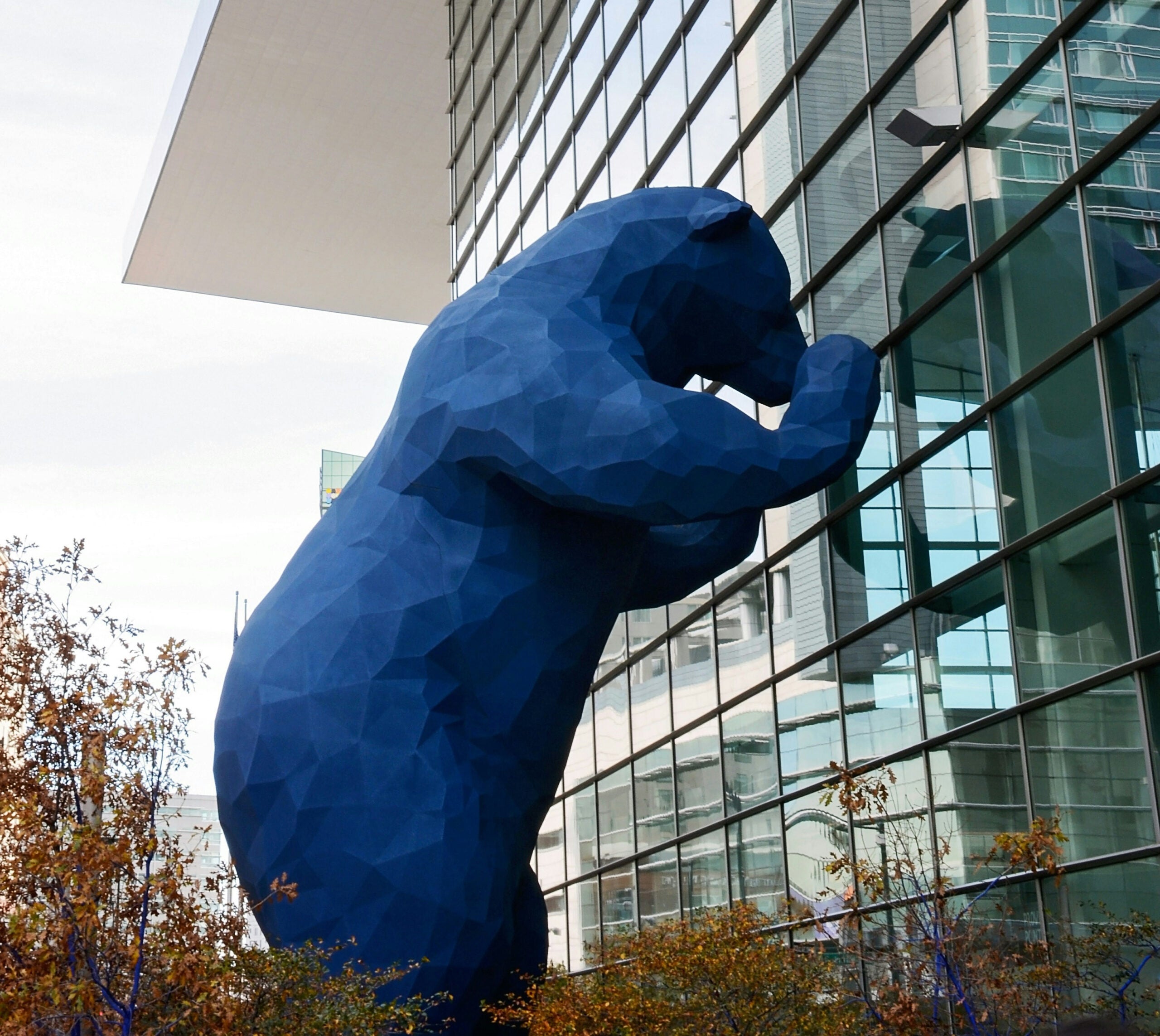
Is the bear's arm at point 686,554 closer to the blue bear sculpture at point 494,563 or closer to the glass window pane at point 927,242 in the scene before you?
the blue bear sculpture at point 494,563

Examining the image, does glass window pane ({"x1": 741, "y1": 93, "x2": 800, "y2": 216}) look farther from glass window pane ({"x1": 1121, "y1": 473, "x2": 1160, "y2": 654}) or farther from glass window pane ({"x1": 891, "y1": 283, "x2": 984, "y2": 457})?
glass window pane ({"x1": 1121, "y1": 473, "x2": 1160, "y2": 654})

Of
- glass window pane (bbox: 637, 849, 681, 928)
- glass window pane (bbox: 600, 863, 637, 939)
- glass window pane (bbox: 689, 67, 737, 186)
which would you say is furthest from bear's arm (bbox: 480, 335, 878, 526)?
glass window pane (bbox: 600, 863, 637, 939)

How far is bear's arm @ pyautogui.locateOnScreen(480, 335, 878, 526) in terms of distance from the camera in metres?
6.95

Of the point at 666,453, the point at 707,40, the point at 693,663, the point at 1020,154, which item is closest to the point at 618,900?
the point at 693,663

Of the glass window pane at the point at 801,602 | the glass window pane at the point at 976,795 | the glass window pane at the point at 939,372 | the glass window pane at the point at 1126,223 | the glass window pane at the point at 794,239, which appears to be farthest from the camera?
the glass window pane at the point at 794,239

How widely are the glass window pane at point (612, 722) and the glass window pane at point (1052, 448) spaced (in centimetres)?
700

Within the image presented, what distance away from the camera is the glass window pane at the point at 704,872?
12.7 metres

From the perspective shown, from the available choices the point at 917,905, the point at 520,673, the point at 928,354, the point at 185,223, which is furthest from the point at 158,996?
the point at 185,223

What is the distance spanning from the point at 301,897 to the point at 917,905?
358 cm

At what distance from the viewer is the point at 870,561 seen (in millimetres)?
10523

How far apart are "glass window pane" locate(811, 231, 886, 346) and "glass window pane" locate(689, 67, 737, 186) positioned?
104 inches

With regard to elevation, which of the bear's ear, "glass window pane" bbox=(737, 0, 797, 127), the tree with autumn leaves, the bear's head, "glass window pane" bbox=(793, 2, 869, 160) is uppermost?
"glass window pane" bbox=(737, 0, 797, 127)

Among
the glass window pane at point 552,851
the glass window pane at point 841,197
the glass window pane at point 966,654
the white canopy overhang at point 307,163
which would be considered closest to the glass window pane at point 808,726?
the glass window pane at point 966,654

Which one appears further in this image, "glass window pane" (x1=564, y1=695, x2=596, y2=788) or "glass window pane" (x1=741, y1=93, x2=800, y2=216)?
"glass window pane" (x1=564, y1=695, x2=596, y2=788)
